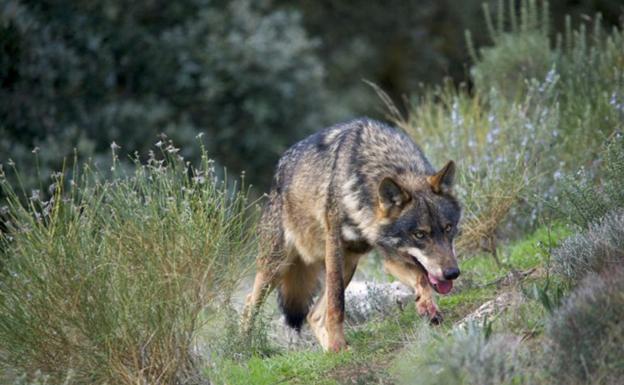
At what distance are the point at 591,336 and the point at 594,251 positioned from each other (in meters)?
1.32

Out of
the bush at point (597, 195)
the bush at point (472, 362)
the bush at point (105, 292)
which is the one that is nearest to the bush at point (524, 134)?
the bush at point (597, 195)

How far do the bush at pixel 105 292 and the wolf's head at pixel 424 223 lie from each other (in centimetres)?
135

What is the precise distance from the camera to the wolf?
7.13 m

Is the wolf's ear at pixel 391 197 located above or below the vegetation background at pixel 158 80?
above

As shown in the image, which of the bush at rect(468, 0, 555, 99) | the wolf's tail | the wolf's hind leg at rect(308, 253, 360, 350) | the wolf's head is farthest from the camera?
the bush at rect(468, 0, 555, 99)

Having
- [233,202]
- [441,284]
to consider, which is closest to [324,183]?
[233,202]

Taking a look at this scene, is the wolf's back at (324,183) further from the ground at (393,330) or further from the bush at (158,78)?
the bush at (158,78)

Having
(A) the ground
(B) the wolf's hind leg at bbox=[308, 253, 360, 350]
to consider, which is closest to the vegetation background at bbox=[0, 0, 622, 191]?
(A) the ground

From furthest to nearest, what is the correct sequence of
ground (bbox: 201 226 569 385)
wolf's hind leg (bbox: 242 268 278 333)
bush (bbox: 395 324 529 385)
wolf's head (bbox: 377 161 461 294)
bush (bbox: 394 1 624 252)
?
bush (bbox: 394 1 624 252) < wolf's hind leg (bbox: 242 268 278 333) < wolf's head (bbox: 377 161 461 294) < ground (bbox: 201 226 569 385) < bush (bbox: 395 324 529 385)

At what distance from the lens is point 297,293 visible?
830cm

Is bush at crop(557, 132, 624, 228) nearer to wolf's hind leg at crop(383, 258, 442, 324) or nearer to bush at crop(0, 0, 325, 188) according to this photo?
wolf's hind leg at crop(383, 258, 442, 324)

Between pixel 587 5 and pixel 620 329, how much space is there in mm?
15681

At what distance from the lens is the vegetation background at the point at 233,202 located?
6.16 metres

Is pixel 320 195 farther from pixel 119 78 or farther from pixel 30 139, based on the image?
pixel 119 78
